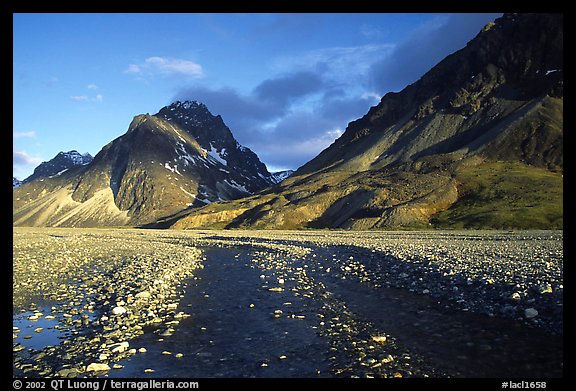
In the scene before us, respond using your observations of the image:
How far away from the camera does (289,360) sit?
979 centimetres

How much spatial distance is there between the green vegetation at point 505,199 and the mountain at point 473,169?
263mm

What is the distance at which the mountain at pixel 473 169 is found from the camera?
333 feet

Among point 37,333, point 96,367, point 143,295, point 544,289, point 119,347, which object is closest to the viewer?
point 96,367

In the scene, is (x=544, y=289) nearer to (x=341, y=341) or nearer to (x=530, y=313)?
(x=530, y=313)

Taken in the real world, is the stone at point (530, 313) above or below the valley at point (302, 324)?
above

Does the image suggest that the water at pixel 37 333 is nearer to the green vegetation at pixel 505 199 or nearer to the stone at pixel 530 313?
the stone at pixel 530 313

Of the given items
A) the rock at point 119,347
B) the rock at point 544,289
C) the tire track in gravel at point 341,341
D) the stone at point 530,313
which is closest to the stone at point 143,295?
the tire track in gravel at point 341,341

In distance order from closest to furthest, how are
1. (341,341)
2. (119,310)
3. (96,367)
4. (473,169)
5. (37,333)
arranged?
1. (96,367)
2. (341,341)
3. (37,333)
4. (119,310)
5. (473,169)

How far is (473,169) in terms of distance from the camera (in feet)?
434

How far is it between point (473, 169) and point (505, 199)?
107ft

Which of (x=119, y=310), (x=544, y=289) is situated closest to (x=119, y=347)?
(x=119, y=310)

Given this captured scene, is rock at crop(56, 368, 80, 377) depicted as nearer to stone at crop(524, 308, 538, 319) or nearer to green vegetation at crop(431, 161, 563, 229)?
stone at crop(524, 308, 538, 319)

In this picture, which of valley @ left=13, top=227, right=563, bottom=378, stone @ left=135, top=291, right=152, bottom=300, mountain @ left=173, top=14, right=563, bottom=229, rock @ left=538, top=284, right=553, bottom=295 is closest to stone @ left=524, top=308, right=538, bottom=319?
valley @ left=13, top=227, right=563, bottom=378

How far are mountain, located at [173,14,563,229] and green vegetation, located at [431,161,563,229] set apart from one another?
26cm
